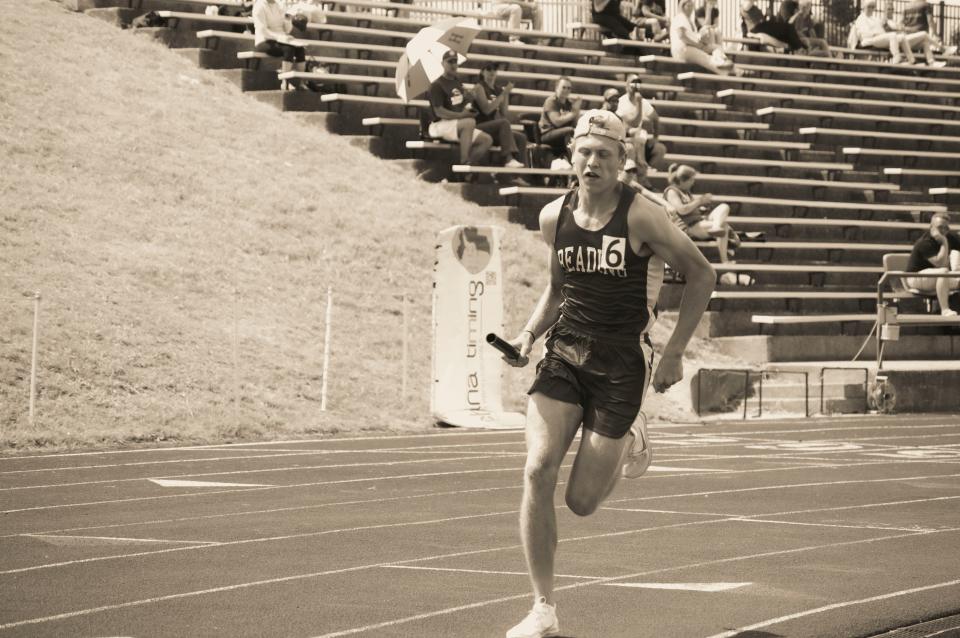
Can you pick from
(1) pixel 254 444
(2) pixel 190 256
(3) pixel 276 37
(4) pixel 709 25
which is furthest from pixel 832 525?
(4) pixel 709 25

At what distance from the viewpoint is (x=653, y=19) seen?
3303 centimetres

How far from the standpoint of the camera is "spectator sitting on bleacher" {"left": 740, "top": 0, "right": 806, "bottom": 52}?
116 ft

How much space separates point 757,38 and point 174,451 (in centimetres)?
2362

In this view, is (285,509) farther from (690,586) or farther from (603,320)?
(603,320)

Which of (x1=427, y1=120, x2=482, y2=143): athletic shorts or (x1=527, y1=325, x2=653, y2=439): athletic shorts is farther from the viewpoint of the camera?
(x1=427, y1=120, x2=482, y2=143): athletic shorts

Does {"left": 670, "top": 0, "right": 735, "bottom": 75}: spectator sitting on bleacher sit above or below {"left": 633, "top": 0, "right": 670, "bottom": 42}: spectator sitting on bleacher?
below

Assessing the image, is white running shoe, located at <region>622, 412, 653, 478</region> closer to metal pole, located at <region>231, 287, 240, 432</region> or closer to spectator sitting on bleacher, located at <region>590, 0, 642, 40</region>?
metal pole, located at <region>231, 287, 240, 432</region>

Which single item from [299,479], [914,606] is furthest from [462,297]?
[914,606]

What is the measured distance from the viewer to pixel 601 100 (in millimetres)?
28359

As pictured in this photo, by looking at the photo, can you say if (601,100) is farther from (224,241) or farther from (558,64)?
(224,241)

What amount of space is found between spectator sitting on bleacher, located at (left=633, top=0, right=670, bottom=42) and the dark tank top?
26495 mm

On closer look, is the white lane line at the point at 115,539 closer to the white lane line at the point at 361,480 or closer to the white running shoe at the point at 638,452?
the white lane line at the point at 361,480

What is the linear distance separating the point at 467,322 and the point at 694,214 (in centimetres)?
642

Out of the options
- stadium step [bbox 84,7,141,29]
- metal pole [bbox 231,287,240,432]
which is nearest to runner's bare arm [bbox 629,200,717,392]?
metal pole [bbox 231,287,240,432]
